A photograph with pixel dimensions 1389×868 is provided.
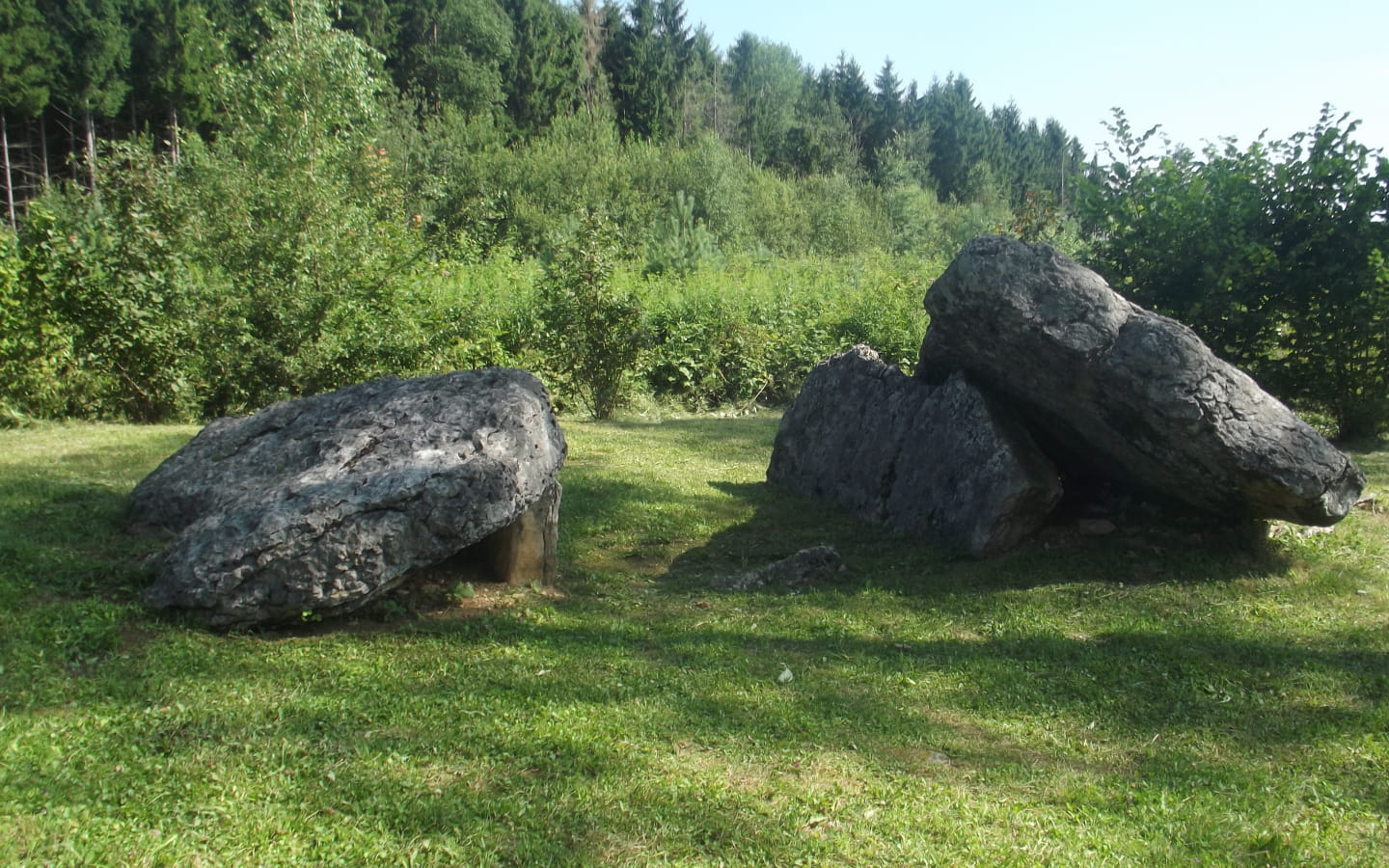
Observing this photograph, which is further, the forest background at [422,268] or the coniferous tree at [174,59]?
the coniferous tree at [174,59]

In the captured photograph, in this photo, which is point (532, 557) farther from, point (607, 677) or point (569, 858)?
point (569, 858)

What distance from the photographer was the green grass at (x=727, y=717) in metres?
3.17

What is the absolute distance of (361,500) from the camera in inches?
187

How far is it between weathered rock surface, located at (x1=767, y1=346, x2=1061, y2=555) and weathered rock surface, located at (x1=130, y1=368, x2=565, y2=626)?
107 inches

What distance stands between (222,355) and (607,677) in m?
8.84

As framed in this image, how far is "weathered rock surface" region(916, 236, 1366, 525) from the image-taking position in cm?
558

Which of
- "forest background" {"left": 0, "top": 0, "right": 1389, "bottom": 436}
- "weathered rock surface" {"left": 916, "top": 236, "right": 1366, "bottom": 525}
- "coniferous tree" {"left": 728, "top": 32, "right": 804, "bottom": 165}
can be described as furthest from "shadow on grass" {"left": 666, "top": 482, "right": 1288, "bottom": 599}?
"coniferous tree" {"left": 728, "top": 32, "right": 804, "bottom": 165}

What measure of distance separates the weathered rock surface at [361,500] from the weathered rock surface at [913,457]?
8.93 ft

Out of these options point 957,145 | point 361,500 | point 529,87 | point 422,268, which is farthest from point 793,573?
point 957,145

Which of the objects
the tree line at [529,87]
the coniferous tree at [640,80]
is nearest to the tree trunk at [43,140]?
the tree line at [529,87]

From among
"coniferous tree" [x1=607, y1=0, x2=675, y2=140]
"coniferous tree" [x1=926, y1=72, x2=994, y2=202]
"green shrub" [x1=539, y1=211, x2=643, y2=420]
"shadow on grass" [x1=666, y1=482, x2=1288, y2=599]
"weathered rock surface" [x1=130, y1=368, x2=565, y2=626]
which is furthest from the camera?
"coniferous tree" [x1=926, y1=72, x2=994, y2=202]

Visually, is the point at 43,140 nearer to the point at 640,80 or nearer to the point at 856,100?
the point at 640,80

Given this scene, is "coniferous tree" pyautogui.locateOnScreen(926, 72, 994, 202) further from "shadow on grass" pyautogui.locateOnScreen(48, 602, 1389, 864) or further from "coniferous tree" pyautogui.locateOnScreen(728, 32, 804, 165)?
"shadow on grass" pyautogui.locateOnScreen(48, 602, 1389, 864)

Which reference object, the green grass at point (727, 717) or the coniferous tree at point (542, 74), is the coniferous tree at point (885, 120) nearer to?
→ the coniferous tree at point (542, 74)
